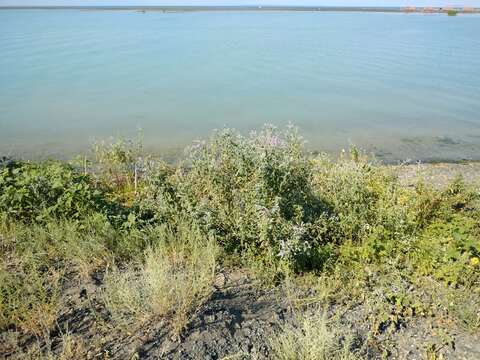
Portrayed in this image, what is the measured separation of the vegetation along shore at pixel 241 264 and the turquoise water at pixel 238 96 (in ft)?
18.2

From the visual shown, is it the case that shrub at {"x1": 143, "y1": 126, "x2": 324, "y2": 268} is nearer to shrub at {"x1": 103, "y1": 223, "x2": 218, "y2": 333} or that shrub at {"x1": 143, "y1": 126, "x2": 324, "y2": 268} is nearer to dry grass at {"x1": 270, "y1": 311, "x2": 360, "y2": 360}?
shrub at {"x1": 103, "y1": 223, "x2": 218, "y2": 333}

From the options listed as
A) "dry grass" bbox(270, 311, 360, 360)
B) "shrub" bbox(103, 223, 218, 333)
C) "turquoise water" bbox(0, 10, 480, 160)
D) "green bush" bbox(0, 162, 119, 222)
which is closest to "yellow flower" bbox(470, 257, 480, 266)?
"dry grass" bbox(270, 311, 360, 360)

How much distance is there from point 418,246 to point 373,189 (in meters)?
1.68

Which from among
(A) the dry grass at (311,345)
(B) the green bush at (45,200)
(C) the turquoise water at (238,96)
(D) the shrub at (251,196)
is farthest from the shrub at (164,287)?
(C) the turquoise water at (238,96)

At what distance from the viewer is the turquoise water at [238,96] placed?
41.2 ft

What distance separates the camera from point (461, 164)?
10453mm

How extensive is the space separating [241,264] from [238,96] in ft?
39.8

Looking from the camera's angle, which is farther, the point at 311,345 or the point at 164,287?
the point at 164,287

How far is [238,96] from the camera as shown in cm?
1664

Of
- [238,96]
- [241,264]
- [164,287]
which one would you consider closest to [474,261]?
[241,264]

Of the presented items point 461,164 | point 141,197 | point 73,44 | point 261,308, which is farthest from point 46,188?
point 73,44

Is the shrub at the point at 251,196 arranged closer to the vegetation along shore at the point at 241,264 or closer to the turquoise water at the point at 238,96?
the vegetation along shore at the point at 241,264

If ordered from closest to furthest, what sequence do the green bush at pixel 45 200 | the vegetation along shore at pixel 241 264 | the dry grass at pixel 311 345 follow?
the dry grass at pixel 311 345, the vegetation along shore at pixel 241 264, the green bush at pixel 45 200

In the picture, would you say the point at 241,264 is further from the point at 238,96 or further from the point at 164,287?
the point at 238,96
